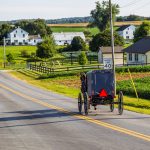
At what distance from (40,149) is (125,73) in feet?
148

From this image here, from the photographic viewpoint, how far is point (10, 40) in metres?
183

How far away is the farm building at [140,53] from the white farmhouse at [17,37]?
108 m

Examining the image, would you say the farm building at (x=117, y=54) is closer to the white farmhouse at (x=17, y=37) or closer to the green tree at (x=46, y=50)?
the green tree at (x=46, y=50)

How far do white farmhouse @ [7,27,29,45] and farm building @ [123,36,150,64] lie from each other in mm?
107583

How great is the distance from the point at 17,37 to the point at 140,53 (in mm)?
114940

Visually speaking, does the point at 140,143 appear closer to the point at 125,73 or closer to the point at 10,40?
the point at 125,73

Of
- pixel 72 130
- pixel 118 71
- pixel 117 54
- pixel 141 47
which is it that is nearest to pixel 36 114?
pixel 72 130

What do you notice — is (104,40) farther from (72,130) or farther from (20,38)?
(72,130)

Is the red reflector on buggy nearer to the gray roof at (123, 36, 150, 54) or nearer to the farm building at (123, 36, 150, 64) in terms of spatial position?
the farm building at (123, 36, 150, 64)

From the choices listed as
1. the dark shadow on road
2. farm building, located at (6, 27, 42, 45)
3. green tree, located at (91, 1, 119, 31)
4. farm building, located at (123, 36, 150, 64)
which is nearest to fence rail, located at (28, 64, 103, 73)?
farm building, located at (123, 36, 150, 64)

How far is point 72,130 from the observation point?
1845cm

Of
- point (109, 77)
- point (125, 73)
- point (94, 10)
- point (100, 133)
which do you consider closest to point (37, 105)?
point (109, 77)

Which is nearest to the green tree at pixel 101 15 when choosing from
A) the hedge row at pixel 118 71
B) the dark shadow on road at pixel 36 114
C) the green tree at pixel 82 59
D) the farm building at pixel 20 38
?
the farm building at pixel 20 38

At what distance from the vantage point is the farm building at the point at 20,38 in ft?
596
